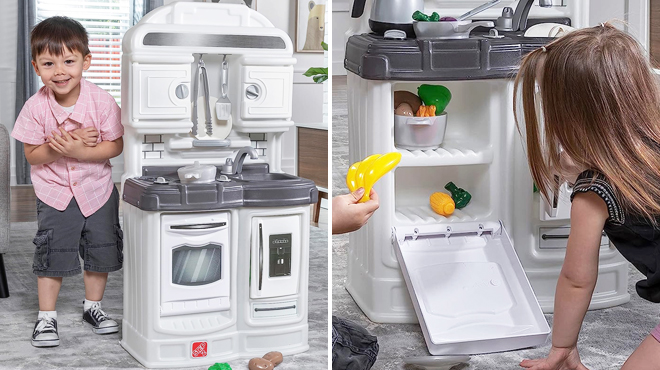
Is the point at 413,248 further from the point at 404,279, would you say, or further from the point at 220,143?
the point at 220,143

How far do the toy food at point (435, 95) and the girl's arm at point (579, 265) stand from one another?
0.45 m

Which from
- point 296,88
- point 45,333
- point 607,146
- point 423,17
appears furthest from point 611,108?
point 45,333

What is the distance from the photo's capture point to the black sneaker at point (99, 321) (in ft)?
4.97

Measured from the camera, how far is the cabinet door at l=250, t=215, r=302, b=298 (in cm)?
138

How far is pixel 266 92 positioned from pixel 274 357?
1.58ft

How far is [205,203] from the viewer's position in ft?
4.33

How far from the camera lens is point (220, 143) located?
4.93 feet

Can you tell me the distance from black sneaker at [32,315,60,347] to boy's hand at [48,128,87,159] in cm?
31

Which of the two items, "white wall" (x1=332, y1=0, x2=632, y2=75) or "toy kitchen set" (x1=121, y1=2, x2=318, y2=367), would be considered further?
"white wall" (x1=332, y1=0, x2=632, y2=75)

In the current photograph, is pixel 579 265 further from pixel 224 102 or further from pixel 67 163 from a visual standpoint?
pixel 67 163

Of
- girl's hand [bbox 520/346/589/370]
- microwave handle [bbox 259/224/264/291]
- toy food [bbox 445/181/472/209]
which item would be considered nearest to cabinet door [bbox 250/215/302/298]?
microwave handle [bbox 259/224/264/291]

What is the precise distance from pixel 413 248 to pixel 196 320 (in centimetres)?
39

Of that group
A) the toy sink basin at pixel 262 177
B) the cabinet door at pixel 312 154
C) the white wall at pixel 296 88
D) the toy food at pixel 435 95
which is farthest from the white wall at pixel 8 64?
the toy food at pixel 435 95

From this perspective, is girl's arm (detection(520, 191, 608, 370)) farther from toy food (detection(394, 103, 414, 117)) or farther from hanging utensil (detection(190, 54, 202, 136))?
hanging utensil (detection(190, 54, 202, 136))
